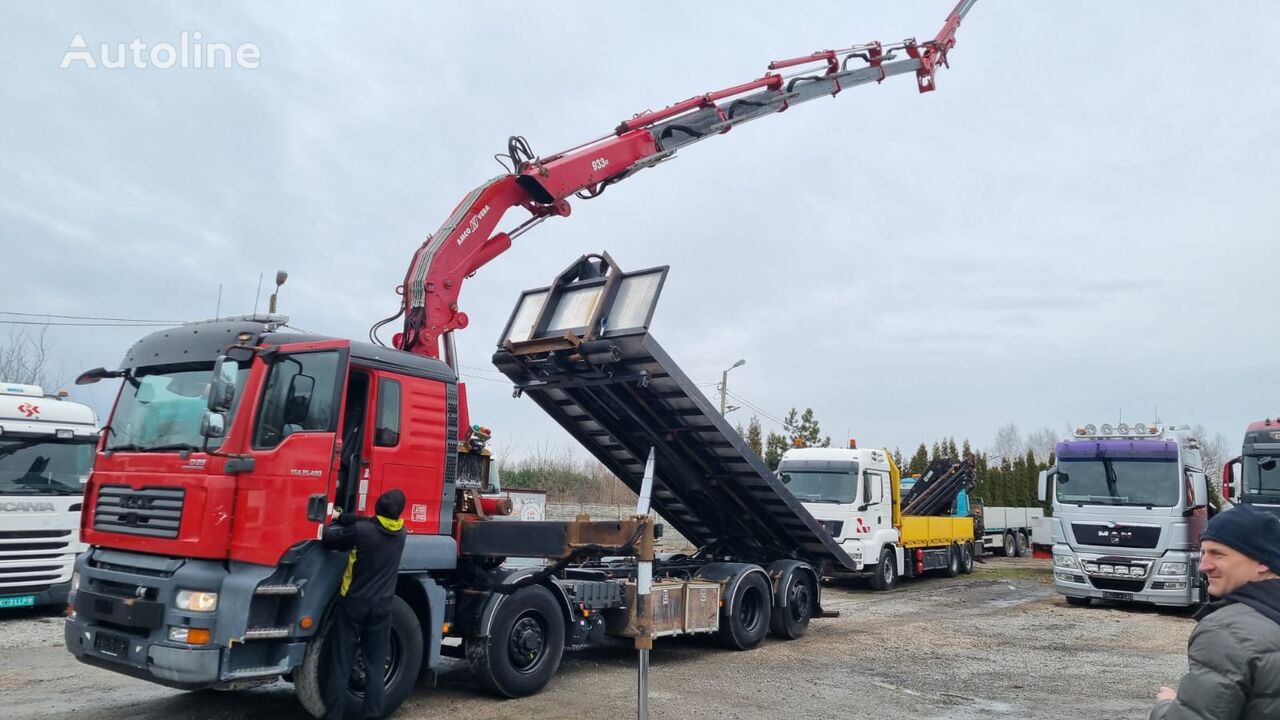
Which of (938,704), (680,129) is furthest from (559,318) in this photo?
(938,704)

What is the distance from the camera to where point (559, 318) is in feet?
29.2

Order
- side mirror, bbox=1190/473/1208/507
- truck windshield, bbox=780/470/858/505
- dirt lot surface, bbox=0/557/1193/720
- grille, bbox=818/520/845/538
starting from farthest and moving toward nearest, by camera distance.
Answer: truck windshield, bbox=780/470/858/505 < grille, bbox=818/520/845/538 < side mirror, bbox=1190/473/1208/507 < dirt lot surface, bbox=0/557/1193/720

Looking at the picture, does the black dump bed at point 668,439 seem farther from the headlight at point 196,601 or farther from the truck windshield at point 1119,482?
the truck windshield at point 1119,482

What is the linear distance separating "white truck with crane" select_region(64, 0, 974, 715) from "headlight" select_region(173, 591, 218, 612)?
0.05 ft

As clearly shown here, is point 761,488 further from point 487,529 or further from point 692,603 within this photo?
point 487,529

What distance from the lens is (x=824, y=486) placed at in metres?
17.3

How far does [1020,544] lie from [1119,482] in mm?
15141

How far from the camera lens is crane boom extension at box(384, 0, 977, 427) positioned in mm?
8961

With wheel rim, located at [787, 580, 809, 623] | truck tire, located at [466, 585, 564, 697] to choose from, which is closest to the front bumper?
wheel rim, located at [787, 580, 809, 623]

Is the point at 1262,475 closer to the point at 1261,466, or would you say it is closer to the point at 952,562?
the point at 1261,466

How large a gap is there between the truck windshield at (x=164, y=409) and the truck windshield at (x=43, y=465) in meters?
5.47

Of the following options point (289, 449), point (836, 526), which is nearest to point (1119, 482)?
point (836, 526)

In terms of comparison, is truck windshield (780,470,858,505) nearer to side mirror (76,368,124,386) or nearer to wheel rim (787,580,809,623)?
wheel rim (787,580,809,623)

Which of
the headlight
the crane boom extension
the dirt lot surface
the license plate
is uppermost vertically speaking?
the crane boom extension
